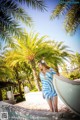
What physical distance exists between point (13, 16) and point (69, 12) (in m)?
1.41

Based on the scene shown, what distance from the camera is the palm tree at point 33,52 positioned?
6293mm

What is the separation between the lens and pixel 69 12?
247 inches

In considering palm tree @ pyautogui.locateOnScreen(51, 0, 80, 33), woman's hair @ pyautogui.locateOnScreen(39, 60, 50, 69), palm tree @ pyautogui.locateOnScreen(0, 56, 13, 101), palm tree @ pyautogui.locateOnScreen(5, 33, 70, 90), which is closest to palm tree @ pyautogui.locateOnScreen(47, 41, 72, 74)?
palm tree @ pyautogui.locateOnScreen(5, 33, 70, 90)

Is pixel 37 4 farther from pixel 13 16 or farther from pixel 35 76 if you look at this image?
pixel 35 76

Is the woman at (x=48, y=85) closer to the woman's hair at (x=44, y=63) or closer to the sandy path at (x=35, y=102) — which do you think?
the woman's hair at (x=44, y=63)

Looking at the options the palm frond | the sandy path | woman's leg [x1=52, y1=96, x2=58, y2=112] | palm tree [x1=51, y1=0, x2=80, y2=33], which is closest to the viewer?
palm tree [x1=51, y1=0, x2=80, y2=33]

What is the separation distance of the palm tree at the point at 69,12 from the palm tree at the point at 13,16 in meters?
0.44

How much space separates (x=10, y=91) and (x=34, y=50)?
1.17 metres

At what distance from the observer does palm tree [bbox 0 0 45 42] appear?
22.1ft

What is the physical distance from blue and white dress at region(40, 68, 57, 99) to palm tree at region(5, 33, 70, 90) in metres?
0.13

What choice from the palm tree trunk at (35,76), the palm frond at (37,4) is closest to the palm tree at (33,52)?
the palm tree trunk at (35,76)

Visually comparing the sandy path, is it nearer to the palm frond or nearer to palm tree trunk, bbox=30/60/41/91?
palm tree trunk, bbox=30/60/41/91

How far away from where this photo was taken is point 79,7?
6227mm

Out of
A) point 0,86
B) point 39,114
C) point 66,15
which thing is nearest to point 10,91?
point 0,86
